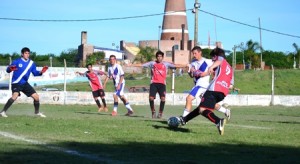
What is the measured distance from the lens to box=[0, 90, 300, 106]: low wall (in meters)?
29.0

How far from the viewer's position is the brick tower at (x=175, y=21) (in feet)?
361

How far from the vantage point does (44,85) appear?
4934 centimetres

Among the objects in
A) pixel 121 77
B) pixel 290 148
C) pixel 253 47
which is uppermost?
pixel 253 47

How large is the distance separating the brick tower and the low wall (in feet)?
248

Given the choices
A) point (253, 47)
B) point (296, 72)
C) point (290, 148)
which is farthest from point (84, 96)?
point (253, 47)

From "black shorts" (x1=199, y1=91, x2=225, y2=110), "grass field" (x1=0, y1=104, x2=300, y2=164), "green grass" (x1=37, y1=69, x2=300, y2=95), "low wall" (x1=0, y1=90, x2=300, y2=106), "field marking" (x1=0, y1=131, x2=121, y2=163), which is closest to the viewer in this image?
"field marking" (x1=0, y1=131, x2=121, y2=163)

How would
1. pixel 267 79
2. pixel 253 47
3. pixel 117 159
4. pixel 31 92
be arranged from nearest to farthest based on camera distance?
pixel 117 159, pixel 31 92, pixel 267 79, pixel 253 47

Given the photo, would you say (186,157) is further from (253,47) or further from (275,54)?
(275,54)

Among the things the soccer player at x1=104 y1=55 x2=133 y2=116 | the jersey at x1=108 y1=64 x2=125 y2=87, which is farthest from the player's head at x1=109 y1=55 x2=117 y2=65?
the jersey at x1=108 y1=64 x2=125 y2=87

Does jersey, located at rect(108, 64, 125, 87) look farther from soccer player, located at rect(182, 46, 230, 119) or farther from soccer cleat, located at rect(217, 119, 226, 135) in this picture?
soccer cleat, located at rect(217, 119, 226, 135)

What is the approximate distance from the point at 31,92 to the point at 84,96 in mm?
15563

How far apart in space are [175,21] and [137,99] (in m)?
80.7

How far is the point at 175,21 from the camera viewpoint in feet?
362

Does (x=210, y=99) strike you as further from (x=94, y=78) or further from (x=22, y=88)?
(x=94, y=78)
